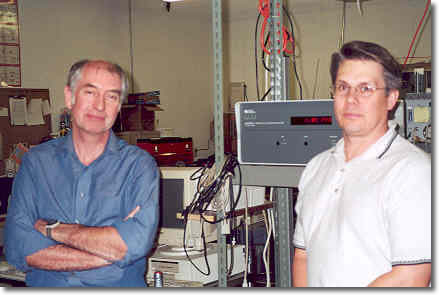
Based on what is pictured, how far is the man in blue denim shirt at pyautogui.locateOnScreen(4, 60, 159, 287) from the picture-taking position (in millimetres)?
1734

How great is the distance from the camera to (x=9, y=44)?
566 centimetres

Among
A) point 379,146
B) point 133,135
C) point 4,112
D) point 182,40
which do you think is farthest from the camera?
point 182,40

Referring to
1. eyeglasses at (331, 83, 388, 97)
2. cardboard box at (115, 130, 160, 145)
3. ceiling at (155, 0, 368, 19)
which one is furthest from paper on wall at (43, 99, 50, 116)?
eyeglasses at (331, 83, 388, 97)

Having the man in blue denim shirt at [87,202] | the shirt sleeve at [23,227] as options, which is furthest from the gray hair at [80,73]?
the shirt sleeve at [23,227]

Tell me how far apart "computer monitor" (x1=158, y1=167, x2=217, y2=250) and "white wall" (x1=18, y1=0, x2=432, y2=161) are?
12.9 ft

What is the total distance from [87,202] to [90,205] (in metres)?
0.02

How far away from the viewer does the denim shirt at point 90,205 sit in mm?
1755

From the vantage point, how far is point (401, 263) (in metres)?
1.30

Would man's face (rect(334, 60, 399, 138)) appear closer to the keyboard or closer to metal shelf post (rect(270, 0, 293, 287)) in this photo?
metal shelf post (rect(270, 0, 293, 287))

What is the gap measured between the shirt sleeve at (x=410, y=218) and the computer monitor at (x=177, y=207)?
121 cm

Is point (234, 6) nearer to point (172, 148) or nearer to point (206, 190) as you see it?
point (172, 148)

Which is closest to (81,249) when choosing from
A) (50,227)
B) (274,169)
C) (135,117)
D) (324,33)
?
(50,227)

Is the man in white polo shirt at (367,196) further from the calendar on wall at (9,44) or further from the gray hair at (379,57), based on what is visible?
the calendar on wall at (9,44)

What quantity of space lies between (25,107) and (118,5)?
2024mm
